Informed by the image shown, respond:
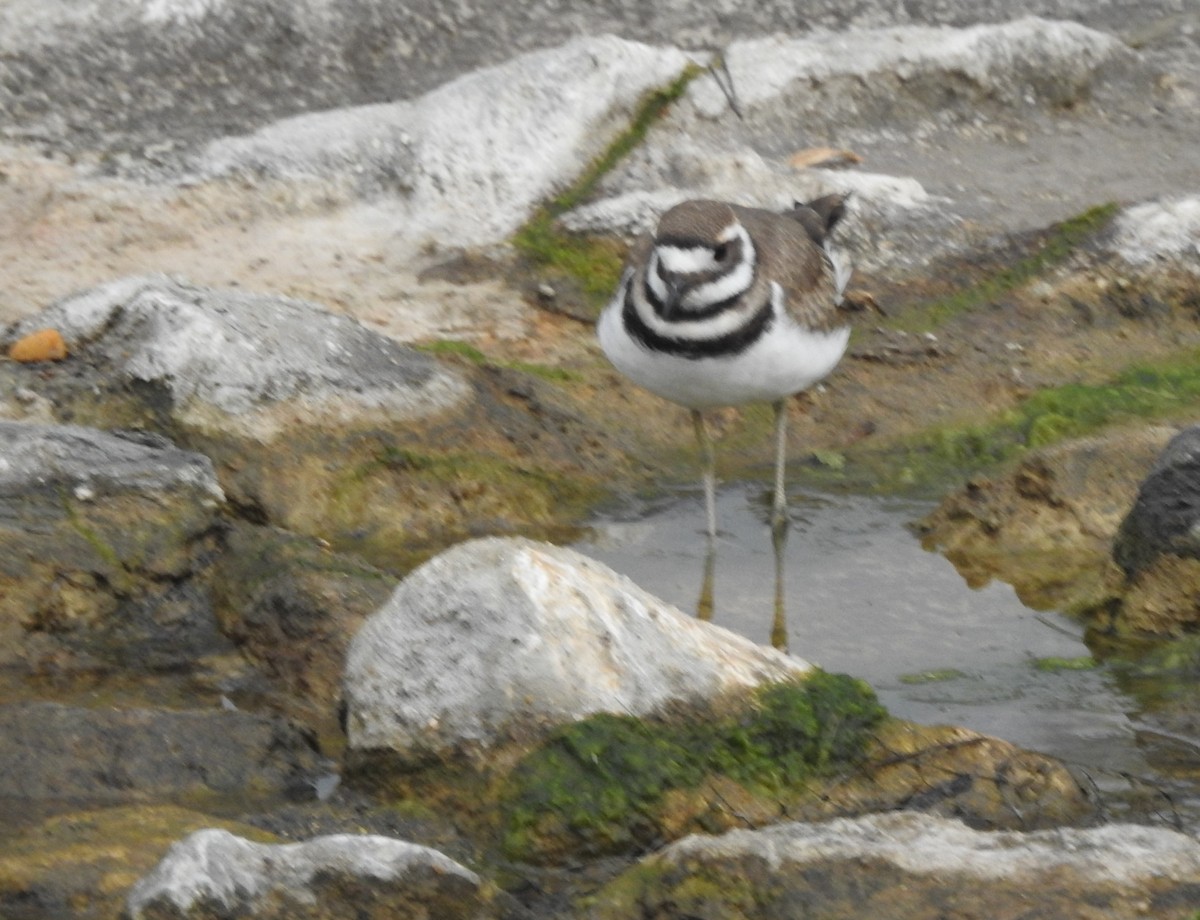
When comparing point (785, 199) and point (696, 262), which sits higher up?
point (785, 199)

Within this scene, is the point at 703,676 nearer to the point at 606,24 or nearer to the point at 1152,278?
the point at 1152,278

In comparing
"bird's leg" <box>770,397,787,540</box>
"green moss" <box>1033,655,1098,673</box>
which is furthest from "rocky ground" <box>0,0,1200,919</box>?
"bird's leg" <box>770,397,787,540</box>

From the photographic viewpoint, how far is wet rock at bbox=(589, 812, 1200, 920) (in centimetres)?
397

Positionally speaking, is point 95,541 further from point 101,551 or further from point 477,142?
point 477,142

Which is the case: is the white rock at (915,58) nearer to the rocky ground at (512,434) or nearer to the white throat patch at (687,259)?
the rocky ground at (512,434)

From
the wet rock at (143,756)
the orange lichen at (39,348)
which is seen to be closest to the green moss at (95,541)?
the wet rock at (143,756)

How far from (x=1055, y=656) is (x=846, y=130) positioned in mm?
4846

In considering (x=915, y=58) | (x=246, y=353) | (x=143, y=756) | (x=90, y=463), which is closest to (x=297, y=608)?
(x=90, y=463)

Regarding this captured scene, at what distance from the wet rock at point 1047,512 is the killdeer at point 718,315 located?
774 millimetres

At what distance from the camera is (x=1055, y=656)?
6.20 m

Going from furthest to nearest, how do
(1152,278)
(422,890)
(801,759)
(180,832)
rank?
1. (1152,278)
2. (801,759)
3. (180,832)
4. (422,890)

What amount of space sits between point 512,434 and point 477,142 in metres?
2.41

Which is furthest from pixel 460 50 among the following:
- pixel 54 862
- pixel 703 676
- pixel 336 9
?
pixel 54 862

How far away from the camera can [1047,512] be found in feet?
23.4
